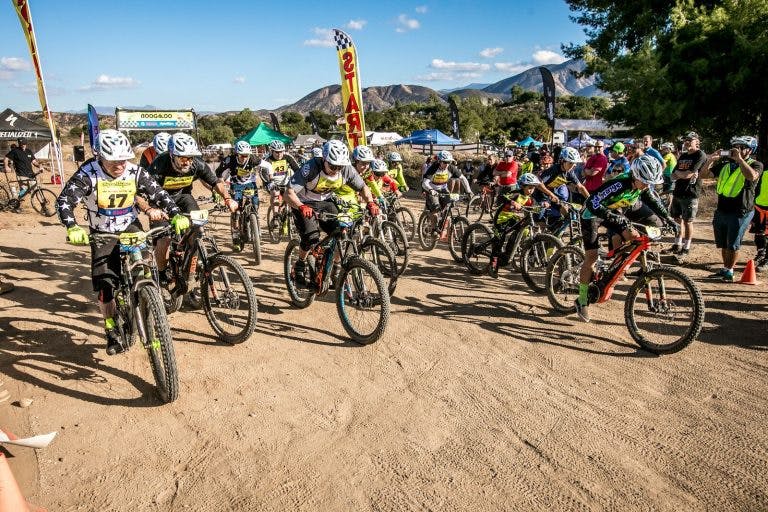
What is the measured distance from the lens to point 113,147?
4.46 metres

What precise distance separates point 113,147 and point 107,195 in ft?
1.78

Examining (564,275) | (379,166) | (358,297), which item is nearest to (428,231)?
(379,166)

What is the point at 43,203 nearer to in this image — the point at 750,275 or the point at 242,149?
the point at 242,149

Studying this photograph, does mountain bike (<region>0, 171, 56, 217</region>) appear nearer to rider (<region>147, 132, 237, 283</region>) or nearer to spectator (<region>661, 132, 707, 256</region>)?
rider (<region>147, 132, 237, 283</region>)

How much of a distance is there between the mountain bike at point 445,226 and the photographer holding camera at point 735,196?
4.16 m

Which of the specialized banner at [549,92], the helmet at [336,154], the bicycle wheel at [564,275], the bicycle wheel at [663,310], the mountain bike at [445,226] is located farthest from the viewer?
the specialized banner at [549,92]

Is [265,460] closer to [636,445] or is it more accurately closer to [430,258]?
[636,445]

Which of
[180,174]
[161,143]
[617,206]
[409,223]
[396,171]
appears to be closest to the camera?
[617,206]

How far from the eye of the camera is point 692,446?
11.6 ft

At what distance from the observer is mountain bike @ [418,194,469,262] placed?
31.1 feet

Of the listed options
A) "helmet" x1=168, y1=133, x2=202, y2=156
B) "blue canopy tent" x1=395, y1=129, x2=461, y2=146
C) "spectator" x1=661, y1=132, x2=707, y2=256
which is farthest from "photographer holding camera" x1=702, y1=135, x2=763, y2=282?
"blue canopy tent" x1=395, y1=129, x2=461, y2=146

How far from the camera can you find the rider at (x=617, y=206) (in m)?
5.23

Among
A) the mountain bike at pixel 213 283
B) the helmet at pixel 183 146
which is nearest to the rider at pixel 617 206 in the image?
the mountain bike at pixel 213 283

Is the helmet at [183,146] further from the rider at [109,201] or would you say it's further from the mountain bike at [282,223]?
the mountain bike at [282,223]
